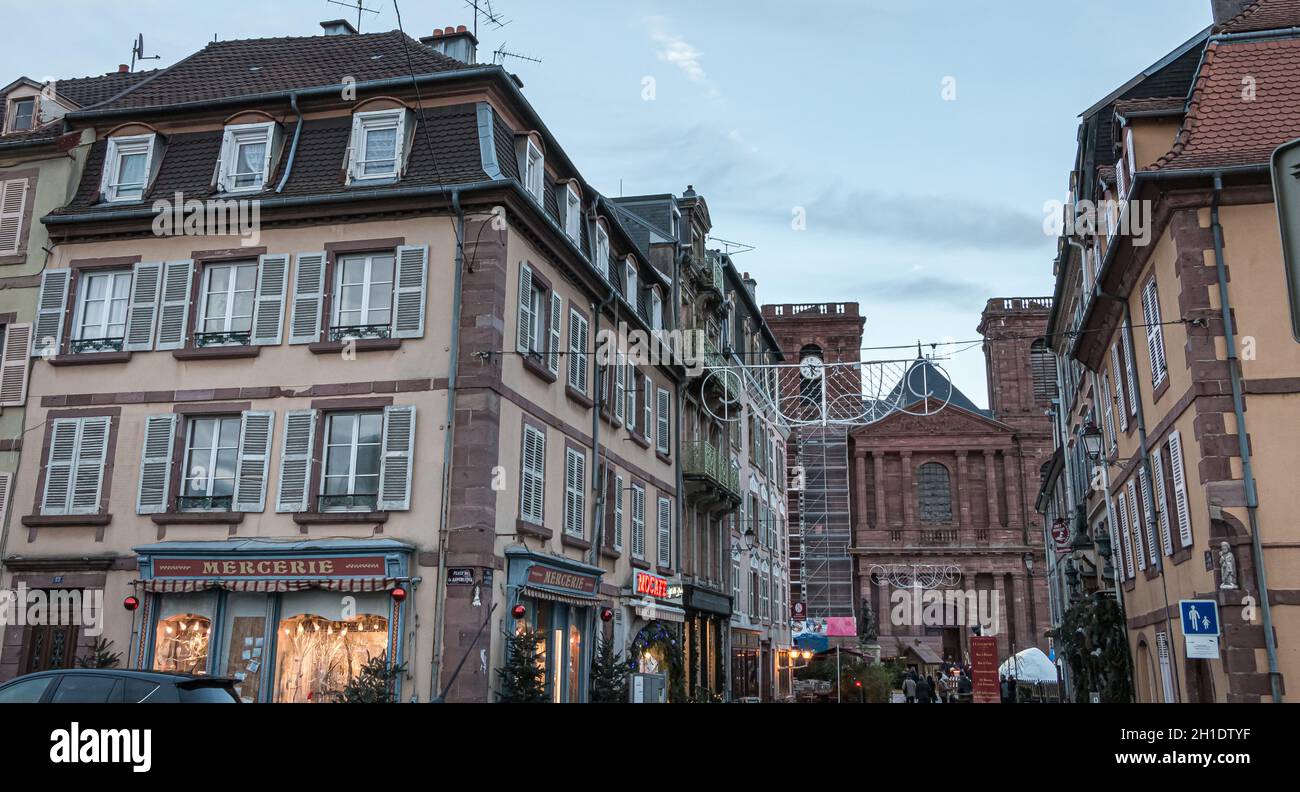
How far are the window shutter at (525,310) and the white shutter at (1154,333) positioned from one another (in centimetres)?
1024

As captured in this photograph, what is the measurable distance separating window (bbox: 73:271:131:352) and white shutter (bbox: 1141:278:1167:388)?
17.3 meters

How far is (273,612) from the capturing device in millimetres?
16344

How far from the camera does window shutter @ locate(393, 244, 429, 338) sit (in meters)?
16.8

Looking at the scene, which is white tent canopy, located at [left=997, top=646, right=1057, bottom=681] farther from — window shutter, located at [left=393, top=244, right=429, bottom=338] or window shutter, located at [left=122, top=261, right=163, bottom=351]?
window shutter, located at [left=122, top=261, right=163, bottom=351]

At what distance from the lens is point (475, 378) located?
16.4 m

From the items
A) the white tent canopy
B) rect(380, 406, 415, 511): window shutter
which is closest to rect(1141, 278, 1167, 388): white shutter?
rect(380, 406, 415, 511): window shutter

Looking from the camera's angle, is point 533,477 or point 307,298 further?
point 533,477

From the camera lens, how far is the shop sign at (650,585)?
72.0 feet

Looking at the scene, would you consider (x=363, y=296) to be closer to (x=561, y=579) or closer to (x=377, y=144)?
(x=377, y=144)

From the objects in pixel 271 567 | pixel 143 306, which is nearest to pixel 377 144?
pixel 143 306

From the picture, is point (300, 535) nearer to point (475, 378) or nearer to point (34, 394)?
point (475, 378)

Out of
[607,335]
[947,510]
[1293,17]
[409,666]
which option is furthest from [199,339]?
[947,510]

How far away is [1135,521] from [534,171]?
1370 cm
